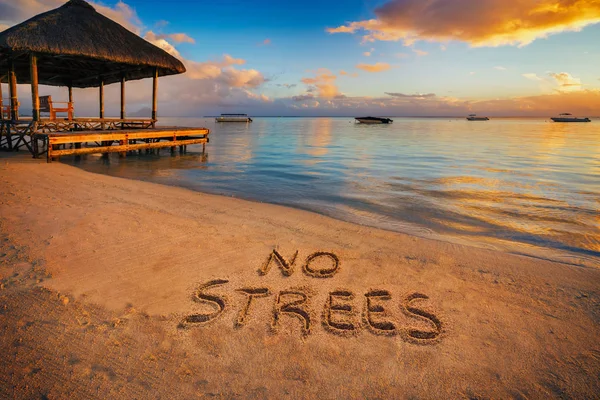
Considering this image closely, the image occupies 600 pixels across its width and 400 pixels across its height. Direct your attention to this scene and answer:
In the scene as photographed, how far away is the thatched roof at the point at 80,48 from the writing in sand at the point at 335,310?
1588 cm

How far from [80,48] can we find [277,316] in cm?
1717

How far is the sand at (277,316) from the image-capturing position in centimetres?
268

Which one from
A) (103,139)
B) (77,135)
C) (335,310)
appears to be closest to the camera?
(335,310)

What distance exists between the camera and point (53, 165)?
12570 millimetres

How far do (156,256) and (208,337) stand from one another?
2.13 metres

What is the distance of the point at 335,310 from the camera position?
144 inches

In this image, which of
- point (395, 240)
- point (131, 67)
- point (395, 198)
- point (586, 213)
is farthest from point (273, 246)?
point (131, 67)

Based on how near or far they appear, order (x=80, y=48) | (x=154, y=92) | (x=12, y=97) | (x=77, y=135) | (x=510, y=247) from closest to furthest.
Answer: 1. (x=510, y=247)
2. (x=77, y=135)
3. (x=80, y=48)
4. (x=12, y=97)
5. (x=154, y=92)

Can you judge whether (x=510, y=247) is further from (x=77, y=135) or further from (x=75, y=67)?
(x=75, y=67)


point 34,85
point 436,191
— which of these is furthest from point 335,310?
point 34,85

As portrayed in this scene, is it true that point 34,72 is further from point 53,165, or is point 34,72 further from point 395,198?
point 395,198

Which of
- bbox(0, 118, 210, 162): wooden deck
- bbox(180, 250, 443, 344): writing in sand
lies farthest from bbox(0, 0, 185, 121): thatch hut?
bbox(180, 250, 443, 344): writing in sand

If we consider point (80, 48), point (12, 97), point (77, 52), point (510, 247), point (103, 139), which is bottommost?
point (510, 247)

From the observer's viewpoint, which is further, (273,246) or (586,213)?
(586,213)
